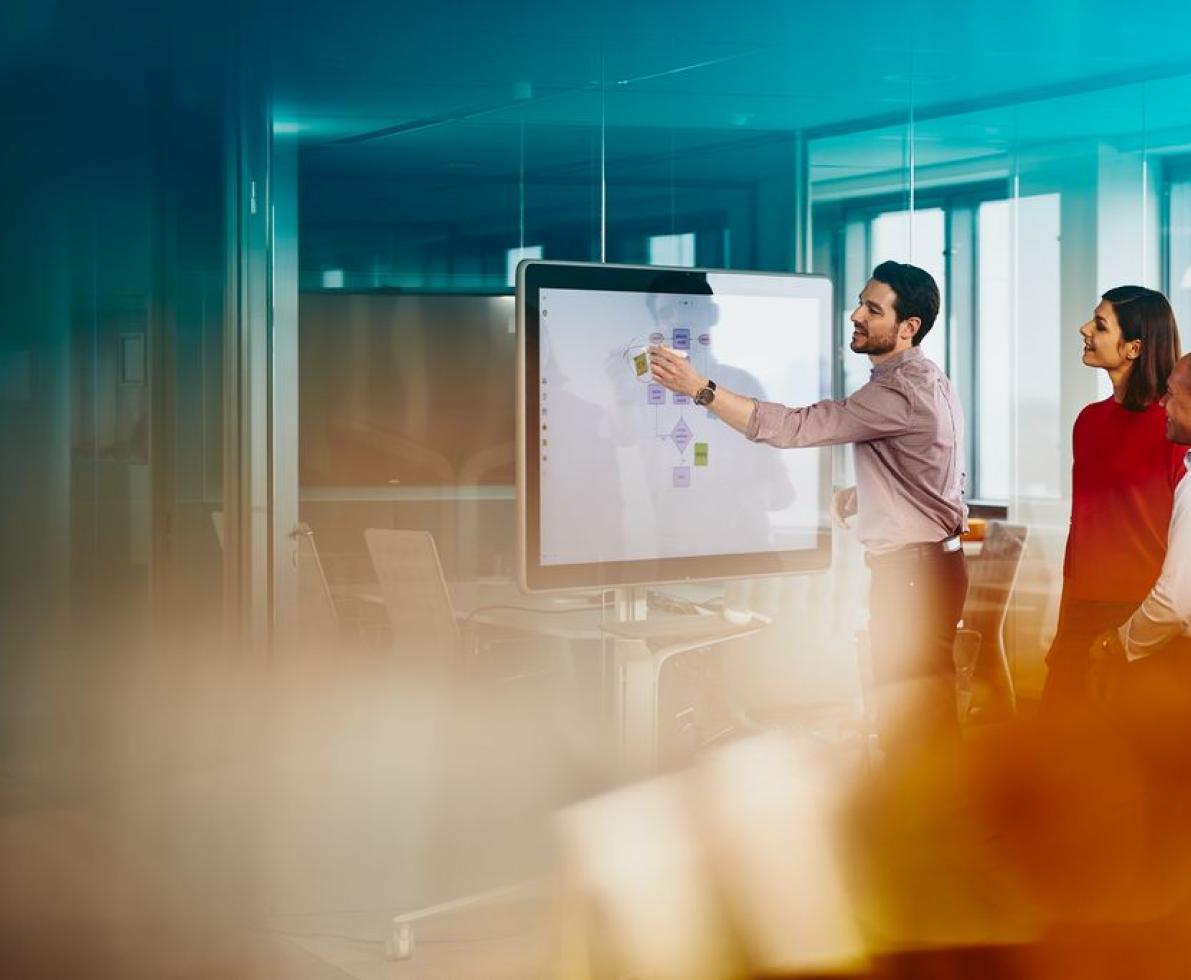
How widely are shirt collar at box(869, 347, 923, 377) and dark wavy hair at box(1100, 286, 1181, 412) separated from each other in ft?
2.41

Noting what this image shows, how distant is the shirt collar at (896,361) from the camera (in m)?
3.68

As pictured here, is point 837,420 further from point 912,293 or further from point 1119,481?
point 1119,481

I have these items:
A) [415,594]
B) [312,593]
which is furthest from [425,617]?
[312,593]

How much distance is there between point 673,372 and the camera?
3422 mm

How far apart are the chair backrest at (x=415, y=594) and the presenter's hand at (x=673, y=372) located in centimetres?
67

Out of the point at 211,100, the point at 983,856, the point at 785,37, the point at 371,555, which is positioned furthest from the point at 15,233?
the point at 983,856

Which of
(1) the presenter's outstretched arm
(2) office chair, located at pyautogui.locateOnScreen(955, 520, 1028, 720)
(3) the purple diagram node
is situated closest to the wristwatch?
(1) the presenter's outstretched arm

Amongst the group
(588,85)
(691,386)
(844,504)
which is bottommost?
(844,504)

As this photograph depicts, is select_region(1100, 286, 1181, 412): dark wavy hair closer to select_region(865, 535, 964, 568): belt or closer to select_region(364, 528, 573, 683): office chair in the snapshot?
select_region(865, 535, 964, 568): belt

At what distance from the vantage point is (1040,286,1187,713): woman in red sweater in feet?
13.0

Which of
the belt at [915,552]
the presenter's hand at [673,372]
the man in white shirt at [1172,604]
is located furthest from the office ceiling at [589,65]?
the man in white shirt at [1172,604]

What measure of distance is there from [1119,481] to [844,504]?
751 mm

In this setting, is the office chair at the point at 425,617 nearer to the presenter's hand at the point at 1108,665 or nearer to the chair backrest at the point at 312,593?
the chair backrest at the point at 312,593

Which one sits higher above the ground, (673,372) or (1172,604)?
(673,372)
